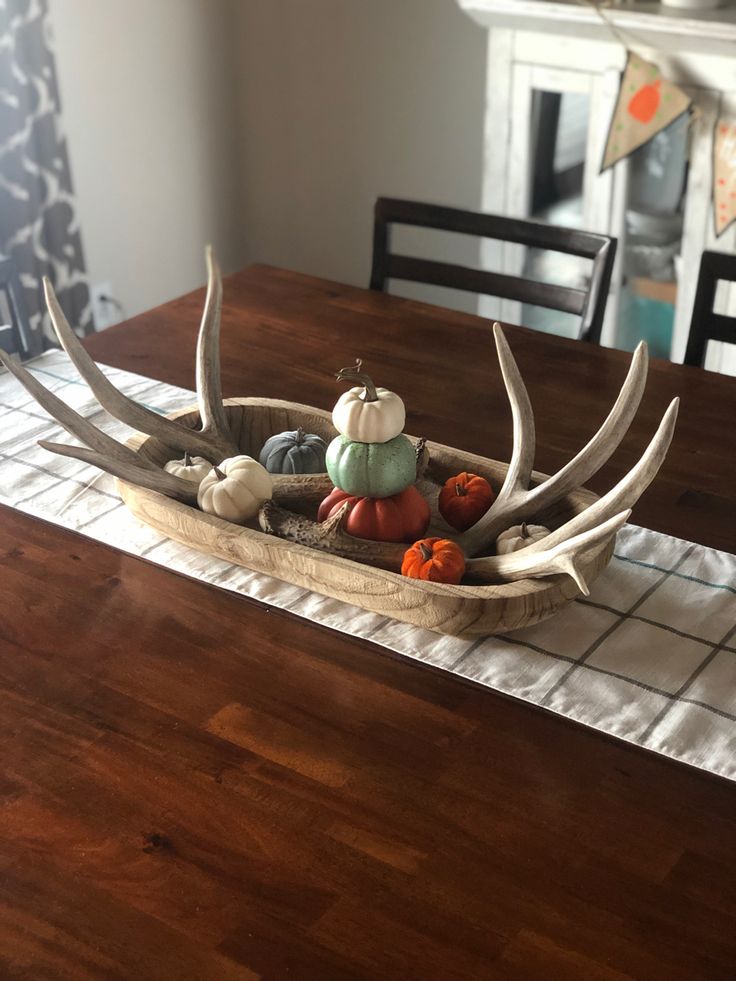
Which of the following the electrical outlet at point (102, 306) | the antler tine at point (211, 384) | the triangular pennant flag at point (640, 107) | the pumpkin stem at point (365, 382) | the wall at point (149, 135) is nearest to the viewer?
the pumpkin stem at point (365, 382)

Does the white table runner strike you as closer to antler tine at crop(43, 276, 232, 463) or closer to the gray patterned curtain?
antler tine at crop(43, 276, 232, 463)

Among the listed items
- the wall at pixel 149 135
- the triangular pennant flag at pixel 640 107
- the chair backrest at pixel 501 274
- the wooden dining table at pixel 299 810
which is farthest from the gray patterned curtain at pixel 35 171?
the wooden dining table at pixel 299 810

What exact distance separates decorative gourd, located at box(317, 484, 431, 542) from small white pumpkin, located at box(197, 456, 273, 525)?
0.09m

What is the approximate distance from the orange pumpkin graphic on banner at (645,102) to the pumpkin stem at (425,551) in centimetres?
172

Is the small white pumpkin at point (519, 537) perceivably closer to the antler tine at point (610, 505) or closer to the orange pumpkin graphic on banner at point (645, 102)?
the antler tine at point (610, 505)

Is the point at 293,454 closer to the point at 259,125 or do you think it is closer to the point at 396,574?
the point at 396,574

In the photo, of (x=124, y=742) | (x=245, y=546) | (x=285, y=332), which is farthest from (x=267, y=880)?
(x=285, y=332)

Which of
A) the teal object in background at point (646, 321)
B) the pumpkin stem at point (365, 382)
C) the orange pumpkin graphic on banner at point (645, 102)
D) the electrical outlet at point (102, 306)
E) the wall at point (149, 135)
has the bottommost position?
the electrical outlet at point (102, 306)

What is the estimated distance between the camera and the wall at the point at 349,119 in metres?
3.18

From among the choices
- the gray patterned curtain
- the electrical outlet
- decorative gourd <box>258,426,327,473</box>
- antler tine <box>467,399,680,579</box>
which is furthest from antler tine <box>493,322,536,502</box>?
the electrical outlet

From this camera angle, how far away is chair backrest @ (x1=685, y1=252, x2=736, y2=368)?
172 cm

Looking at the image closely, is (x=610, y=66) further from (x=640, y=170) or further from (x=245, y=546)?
(x=245, y=546)

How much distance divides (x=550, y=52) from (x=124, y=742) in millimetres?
2136

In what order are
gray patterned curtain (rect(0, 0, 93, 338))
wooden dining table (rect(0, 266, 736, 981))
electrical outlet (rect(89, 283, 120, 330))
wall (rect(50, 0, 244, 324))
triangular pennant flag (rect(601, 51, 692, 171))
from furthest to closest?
electrical outlet (rect(89, 283, 120, 330))
wall (rect(50, 0, 244, 324))
gray patterned curtain (rect(0, 0, 93, 338))
triangular pennant flag (rect(601, 51, 692, 171))
wooden dining table (rect(0, 266, 736, 981))
